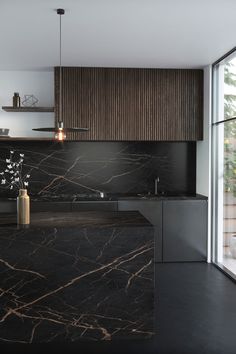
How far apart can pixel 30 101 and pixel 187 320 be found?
3604 mm

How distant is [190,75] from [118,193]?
190 cm

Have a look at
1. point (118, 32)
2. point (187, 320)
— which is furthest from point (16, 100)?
point (187, 320)

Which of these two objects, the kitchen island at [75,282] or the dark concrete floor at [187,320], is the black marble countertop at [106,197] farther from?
the kitchen island at [75,282]

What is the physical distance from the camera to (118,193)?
5.78 m

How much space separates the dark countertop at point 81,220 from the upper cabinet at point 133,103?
192 cm

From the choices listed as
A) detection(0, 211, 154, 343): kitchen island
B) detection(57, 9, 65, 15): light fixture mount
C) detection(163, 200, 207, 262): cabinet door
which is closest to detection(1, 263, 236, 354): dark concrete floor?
detection(0, 211, 154, 343): kitchen island

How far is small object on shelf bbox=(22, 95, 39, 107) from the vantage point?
557 centimetres

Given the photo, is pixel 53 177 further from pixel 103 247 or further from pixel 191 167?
pixel 103 247

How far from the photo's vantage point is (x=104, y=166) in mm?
5789

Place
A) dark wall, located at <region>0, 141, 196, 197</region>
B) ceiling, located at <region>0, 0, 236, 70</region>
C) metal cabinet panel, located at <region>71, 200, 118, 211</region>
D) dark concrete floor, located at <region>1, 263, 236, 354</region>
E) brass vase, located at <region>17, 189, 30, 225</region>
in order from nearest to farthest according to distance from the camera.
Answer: dark concrete floor, located at <region>1, 263, 236, 354</region> → brass vase, located at <region>17, 189, 30, 225</region> → ceiling, located at <region>0, 0, 236, 70</region> → metal cabinet panel, located at <region>71, 200, 118, 211</region> → dark wall, located at <region>0, 141, 196, 197</region>

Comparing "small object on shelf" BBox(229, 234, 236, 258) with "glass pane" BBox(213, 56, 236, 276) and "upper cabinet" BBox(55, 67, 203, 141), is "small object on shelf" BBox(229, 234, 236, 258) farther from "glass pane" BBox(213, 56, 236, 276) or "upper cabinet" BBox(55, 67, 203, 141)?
"upper cabinet" BBox(55, 67, 203, 141)

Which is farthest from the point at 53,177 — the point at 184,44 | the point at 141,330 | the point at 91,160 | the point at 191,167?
the point at 141,330

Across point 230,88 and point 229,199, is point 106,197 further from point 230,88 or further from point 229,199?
point 230,88

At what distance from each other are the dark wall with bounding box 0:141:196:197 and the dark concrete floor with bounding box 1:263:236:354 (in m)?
1.49
